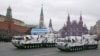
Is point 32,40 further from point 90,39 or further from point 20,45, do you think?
point 90,39

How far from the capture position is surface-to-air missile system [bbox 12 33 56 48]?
137ft

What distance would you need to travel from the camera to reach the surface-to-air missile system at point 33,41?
4166cm

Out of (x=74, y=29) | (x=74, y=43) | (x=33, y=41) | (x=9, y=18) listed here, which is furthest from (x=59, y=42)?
(x=74, y=29)

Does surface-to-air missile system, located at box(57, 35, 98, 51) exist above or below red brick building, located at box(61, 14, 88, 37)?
below

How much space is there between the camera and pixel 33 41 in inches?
1720

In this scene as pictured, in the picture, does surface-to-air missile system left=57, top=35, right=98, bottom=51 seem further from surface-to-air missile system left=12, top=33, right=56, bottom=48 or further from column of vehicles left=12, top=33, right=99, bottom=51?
surface-to-air missile system left=12, top=33, right=56, bottom=48

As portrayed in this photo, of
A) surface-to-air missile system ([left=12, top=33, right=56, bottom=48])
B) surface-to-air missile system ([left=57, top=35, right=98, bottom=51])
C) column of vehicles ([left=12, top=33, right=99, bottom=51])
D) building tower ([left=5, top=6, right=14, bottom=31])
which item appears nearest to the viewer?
surface-to-air missile system ([left=57, top=35, right=98, bottom=51])

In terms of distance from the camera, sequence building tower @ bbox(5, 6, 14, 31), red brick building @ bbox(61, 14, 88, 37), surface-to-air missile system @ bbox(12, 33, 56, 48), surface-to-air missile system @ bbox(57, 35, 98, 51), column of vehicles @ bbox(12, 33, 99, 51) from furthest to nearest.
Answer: red brick building @ bbox(61, 14, 88, 37), building tower @ bbox(5, 6, 14, 31), surface-to-air missile system @ bbox(12, 33, 56, 48), column of vehicles @ bbox(12, 33, 99, 51), surface-to-air missile system @ bbox(57, 35, 98, 51)

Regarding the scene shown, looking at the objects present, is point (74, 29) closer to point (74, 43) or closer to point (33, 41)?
point (33, 41)

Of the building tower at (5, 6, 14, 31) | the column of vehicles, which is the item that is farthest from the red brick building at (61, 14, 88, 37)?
the column of vehicles

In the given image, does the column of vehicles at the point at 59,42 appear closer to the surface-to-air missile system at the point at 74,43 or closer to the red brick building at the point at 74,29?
the surface-to-air missile system at the point at 74,43

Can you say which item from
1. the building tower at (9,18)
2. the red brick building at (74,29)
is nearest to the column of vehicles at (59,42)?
the building tower at (9,18)

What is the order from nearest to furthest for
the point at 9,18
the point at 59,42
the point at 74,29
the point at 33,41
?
the point at 59,42 → the point at 33,41 → the point at 9,18 → the point at 74,29

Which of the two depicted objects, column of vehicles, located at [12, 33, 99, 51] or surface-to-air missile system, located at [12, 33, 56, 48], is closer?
column of vehicles, located at [12, 33, 99, 51]
